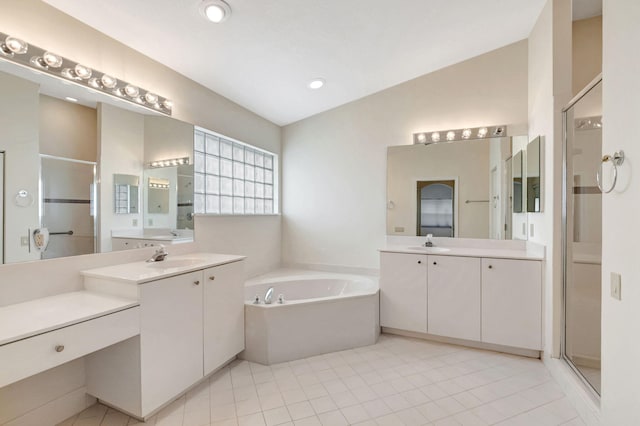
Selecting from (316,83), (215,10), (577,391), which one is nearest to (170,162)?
(215,10)

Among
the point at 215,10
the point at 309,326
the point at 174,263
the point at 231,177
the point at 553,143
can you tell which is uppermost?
the point at 215,10

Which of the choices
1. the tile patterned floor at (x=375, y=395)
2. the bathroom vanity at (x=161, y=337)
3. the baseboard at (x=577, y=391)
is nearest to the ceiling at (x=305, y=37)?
the bathroom vanity at (x=161, y=337)

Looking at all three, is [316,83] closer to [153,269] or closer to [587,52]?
[153,269]

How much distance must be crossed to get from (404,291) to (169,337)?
1.96 metres

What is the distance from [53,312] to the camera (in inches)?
56.1

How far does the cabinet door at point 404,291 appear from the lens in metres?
2.73

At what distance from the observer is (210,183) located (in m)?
3.07

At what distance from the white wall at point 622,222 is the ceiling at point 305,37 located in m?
1.22

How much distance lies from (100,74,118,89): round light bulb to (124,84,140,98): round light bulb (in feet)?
0.25

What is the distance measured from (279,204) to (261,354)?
2027 millimetres

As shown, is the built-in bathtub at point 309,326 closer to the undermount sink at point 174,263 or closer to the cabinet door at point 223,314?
the cabinet door at point 223,314

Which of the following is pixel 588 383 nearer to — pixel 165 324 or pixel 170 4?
pixel 165 324

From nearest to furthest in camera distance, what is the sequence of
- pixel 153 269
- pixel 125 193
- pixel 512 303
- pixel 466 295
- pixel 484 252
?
pixel 153 269 < pixel 125 193 < pixel 512 303 < pixel 466 295 < pixel 484 252

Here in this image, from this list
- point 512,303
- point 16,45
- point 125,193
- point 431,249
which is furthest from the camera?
point 431,249
